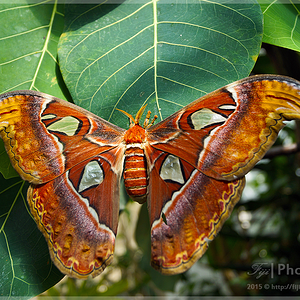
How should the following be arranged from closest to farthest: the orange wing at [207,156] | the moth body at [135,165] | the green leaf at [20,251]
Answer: the orange wing at [207,156] < the moth body at [135,165] < the green leaf at [20,251]

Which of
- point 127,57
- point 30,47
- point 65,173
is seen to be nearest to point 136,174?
point 65,173

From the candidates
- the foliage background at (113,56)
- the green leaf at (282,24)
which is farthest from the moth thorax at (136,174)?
the green leaf at (282,24)

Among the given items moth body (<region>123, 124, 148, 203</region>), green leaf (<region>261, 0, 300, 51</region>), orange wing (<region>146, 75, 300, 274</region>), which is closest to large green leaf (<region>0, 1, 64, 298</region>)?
moth body (<region>123, 124, 148, 203</region>)

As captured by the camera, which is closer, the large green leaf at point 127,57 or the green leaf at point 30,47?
the large green leaf at point 127,57

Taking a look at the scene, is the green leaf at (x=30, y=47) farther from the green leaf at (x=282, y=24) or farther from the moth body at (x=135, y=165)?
the green leaf at (x=282, y=24)

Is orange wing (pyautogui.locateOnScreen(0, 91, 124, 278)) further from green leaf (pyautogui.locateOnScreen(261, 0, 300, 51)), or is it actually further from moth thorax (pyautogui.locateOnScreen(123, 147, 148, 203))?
green leaf (pyautogui.locateOnScreen(261, 0, 300, 51))

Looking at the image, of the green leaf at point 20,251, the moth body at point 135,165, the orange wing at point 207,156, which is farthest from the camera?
the green leaf at point 20,251
